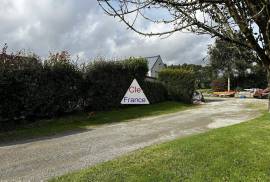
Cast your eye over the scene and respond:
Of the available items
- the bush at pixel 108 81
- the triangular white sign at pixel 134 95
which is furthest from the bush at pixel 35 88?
the triangular white sign at pixel 134 95

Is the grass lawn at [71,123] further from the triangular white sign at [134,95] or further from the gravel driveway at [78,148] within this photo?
the gravel driveway at [78,148]

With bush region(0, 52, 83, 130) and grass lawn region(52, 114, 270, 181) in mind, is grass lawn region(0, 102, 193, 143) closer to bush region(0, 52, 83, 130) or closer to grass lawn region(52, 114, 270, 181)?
bush region(0, 52, 83, 130)

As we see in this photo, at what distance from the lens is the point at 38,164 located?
8.14 m

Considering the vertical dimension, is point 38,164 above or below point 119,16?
below

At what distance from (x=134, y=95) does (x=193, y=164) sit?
16085 millimetres

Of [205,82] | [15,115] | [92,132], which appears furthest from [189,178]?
[205,82]

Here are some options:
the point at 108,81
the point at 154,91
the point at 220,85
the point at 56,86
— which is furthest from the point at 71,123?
the point at 220,85

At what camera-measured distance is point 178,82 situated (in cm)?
2916

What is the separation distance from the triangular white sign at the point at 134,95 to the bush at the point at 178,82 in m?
6.12

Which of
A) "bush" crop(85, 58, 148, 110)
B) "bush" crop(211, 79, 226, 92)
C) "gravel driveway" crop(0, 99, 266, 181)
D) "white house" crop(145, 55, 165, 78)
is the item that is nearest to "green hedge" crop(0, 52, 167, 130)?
Result: "bush" crop(85, 58, 148, 110)

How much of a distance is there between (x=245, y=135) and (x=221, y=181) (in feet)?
15.3

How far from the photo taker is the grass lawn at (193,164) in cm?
633

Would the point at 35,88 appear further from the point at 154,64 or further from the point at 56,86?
the point at 154,64

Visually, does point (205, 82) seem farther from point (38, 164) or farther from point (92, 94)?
point (38, 164)
